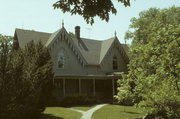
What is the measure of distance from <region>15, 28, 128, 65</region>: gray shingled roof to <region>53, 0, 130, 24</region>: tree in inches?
861

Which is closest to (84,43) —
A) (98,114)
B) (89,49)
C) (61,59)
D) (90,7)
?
(89,49)

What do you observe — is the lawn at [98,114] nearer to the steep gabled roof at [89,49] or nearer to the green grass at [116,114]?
the green grass at [116,114]

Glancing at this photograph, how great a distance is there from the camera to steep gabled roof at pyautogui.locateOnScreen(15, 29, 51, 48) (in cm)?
2797

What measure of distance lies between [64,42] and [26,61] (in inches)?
552

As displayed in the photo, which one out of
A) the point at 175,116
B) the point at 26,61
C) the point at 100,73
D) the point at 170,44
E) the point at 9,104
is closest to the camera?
the point at 170,44

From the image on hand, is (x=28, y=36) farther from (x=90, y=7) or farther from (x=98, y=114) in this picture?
(x=90, y=7)

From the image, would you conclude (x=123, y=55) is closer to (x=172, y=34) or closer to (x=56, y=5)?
(x=172, y=34)

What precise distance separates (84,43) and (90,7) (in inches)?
1138

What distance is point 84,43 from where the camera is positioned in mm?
34469

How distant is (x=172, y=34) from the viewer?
880 centimetres

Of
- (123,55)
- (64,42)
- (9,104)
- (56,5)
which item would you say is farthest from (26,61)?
(123,55)

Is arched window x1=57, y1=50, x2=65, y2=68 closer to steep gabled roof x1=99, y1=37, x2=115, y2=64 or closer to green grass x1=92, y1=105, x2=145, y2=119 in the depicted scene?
steep gabled roof x1=99, y1=37, x2=115, y2=64

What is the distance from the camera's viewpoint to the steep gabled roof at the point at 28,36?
91.8ft

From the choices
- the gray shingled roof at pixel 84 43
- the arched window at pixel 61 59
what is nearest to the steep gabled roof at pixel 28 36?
the gray shingled roof at pixel 84 43
